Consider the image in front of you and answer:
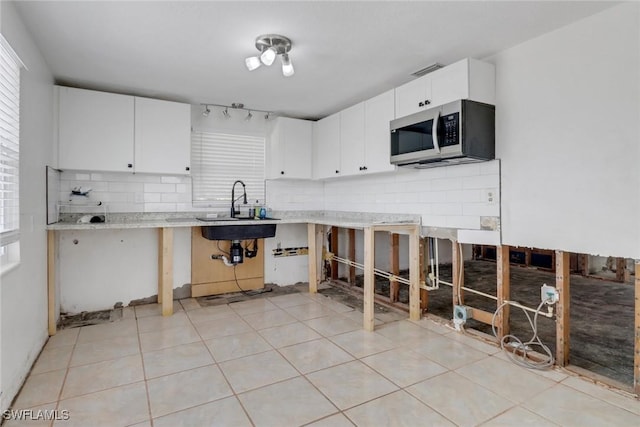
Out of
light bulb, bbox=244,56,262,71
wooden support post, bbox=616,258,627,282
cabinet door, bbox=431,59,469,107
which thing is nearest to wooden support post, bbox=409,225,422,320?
cabinet door, bbox=431,59,469,107

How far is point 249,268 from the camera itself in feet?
14.4

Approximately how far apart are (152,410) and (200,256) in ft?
7.78

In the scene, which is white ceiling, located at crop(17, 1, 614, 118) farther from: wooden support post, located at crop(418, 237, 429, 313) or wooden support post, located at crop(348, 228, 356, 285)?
wooden support post, located at crop(348, 228, 356, 285)

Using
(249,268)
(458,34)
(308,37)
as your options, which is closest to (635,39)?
(458,34)

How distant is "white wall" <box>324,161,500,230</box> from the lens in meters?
2.80

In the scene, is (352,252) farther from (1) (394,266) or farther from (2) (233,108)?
(2) (233,108)

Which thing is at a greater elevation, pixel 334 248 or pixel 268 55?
pixel 268 55

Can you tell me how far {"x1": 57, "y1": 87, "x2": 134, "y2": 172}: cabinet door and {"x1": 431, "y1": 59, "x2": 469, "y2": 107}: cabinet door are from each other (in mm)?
2888

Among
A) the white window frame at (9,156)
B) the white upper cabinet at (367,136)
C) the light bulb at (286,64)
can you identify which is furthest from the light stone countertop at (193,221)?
the light bulb at (286,64)

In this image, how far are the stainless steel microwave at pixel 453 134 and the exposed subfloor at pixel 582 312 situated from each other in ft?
5.15

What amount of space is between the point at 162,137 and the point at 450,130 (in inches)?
111

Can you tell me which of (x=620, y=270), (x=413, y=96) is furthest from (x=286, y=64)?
(x=620, y=270)

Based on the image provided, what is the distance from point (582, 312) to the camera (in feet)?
12.1

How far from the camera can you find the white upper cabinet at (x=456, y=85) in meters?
2.58
